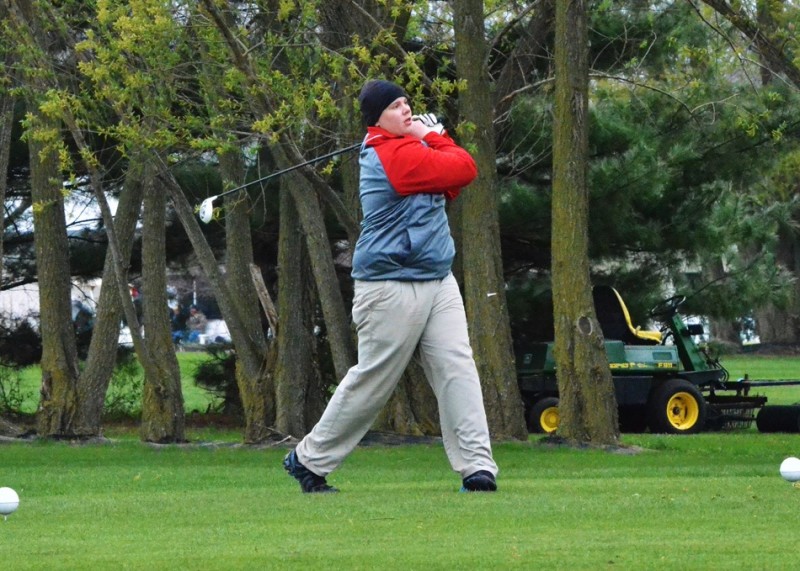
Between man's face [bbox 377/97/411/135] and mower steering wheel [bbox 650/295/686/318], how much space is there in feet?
48.9

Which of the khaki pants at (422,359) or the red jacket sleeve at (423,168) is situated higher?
the red jacket sleeve at (423,168)

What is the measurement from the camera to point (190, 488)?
1027cm

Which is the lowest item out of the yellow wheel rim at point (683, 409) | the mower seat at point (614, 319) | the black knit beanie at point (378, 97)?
the yellow wheel rim at point (683, 409)

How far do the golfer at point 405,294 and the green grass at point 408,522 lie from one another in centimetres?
32

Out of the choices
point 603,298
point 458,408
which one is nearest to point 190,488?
point 458,408

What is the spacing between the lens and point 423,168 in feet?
26.3

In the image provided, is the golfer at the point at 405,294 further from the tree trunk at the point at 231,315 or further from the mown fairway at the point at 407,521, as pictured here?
the tree trunk at the point at 231,315

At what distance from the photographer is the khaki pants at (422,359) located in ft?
26.7

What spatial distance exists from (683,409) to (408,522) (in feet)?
50.0

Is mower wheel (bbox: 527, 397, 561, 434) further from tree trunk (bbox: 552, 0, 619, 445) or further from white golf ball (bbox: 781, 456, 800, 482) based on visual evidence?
white golf ball (bbox: 781, 456, 800, 482)

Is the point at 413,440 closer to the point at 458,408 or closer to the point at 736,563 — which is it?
the point at 458,408

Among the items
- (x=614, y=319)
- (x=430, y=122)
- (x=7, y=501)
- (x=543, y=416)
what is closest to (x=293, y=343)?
(x=543, y=416)

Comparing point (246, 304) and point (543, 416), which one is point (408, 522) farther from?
point (543, 416)

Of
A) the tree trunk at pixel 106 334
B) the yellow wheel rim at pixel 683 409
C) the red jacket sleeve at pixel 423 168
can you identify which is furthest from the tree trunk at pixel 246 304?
the red jacket sleeve at pixel 423 168
